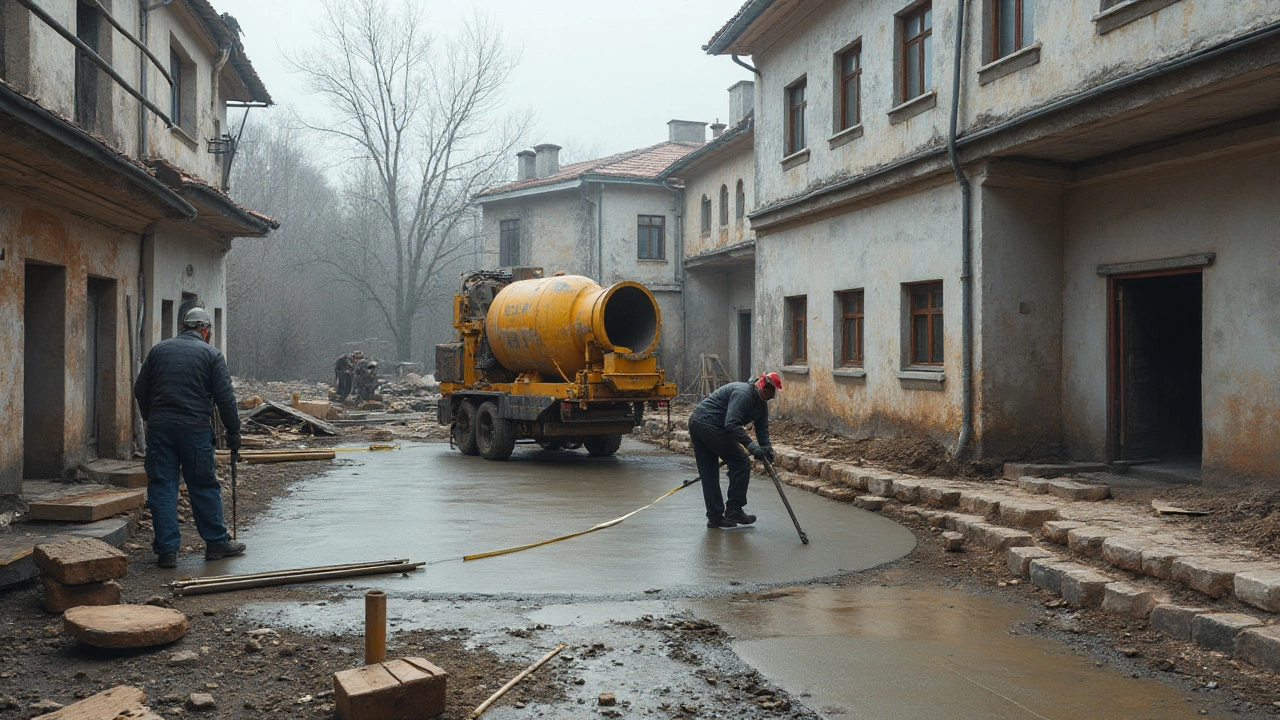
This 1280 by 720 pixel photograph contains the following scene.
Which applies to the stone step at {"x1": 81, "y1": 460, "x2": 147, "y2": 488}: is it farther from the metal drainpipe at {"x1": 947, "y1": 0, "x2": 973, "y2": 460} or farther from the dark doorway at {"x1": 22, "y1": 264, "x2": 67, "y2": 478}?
the metal drainpipe at {"x1": 947, "y1": 0, "x2": 973, "y2": 460}

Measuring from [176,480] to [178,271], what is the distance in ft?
26.0

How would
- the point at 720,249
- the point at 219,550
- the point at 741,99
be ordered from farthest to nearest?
the point at 741,99, the point at 720,249, the point at 219,550

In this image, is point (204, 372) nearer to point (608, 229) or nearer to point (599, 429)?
point (599, 429)

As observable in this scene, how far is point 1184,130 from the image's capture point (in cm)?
943

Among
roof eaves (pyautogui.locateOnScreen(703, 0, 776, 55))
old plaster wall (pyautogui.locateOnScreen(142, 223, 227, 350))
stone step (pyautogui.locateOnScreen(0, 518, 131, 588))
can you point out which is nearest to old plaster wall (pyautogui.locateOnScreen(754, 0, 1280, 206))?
roof eaves (pyautogui.locateOnScreen(703, 0, 776, 55))

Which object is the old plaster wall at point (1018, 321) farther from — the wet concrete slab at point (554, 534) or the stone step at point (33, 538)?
the stone step at point (33, 538)

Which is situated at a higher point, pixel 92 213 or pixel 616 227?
pixel 616 227

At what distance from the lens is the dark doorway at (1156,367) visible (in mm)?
10820

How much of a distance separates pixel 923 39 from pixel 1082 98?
4.06 meters

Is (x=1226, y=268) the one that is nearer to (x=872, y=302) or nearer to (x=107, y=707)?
(x=872, y=302)

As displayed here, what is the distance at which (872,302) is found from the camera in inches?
542

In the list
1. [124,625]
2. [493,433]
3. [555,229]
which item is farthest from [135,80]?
[555,229]

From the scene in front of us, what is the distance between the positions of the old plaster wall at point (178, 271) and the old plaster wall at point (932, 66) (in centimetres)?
942

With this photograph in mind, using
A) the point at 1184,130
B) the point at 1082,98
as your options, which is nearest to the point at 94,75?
the point at 1082,98
